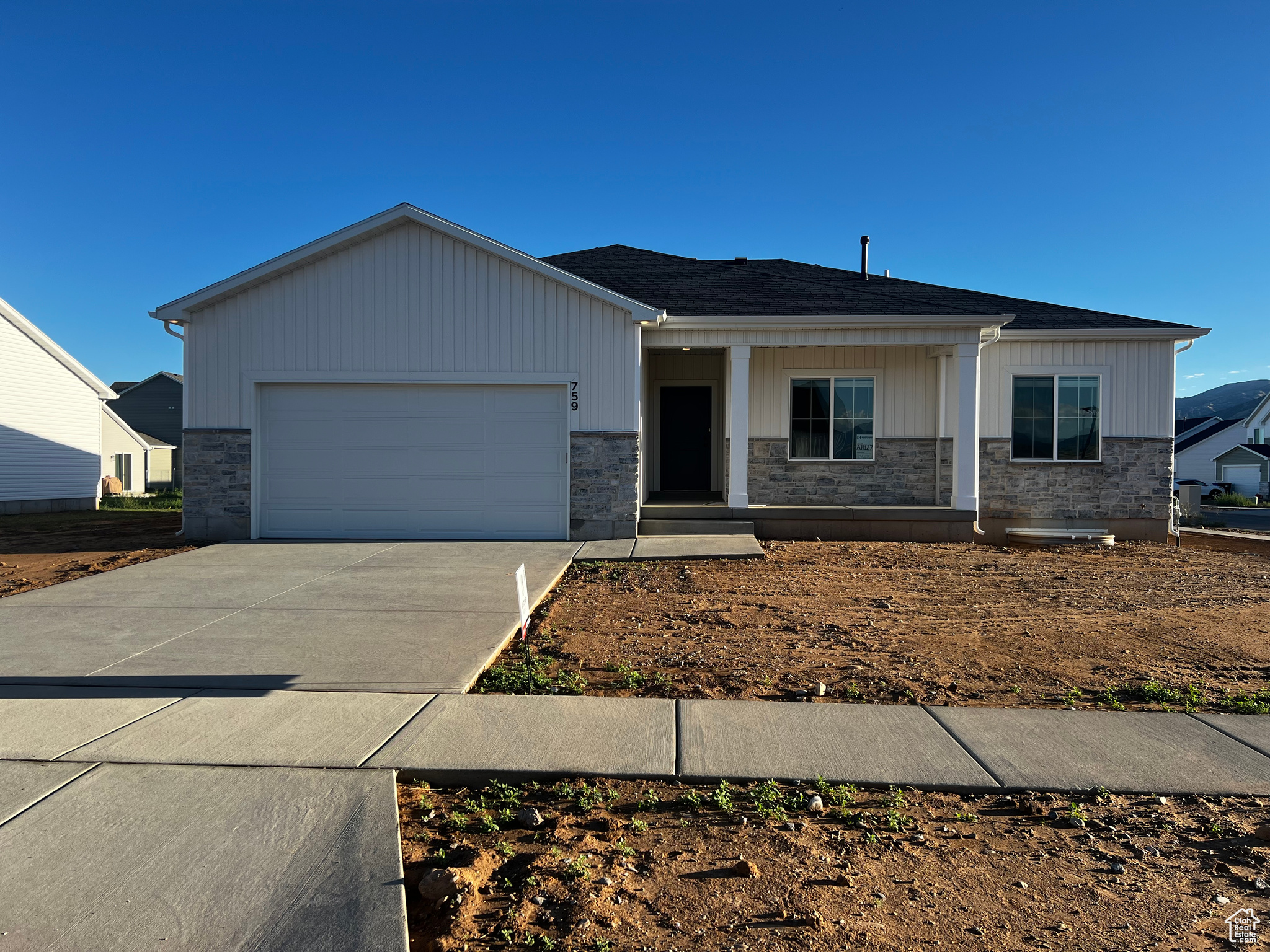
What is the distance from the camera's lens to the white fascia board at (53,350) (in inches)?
806

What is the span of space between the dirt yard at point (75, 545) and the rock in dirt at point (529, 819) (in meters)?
7.73

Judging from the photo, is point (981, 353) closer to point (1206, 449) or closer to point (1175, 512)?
point (1175, 512)

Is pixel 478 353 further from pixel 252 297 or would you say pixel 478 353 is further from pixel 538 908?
pixel 538 908

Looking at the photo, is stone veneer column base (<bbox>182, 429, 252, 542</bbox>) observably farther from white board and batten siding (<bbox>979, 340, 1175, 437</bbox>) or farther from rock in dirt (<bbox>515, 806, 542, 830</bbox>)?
white board and batten siding (<bbox>979, 340, 1175, 437</bbox>)

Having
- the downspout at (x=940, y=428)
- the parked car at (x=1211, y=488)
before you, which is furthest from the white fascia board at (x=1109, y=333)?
the parked car at (x=1211, y=488)

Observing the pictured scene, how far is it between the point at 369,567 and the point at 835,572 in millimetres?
5853

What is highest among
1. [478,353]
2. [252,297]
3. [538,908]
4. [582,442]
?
[252,297]

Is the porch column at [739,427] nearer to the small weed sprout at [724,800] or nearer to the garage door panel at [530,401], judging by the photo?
the garage door panel at [530,401]

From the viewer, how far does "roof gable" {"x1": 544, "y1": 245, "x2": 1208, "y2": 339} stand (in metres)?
13.3

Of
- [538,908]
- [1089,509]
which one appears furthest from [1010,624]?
[1089,509]

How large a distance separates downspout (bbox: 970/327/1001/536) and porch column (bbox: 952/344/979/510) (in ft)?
0.47

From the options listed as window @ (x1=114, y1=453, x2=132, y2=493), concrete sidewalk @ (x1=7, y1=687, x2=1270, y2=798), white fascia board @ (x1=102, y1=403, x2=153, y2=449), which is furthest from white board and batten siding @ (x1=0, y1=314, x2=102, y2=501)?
concrete sidewalk @ (x1=7, y1=687, x2=1270, y2=798)

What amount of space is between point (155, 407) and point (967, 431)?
42.3 meters

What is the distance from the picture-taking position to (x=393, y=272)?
12320 mm
